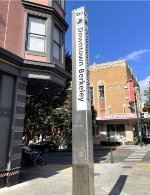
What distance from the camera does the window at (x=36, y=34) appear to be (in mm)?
11906

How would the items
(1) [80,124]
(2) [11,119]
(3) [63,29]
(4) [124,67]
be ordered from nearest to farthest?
(1) [80,124] → (2) [11,119] → (3) [63,29] → (4) [124,67]

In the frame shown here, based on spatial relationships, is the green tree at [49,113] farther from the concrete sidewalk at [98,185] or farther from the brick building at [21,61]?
the concrete sidewalk at [98,185]

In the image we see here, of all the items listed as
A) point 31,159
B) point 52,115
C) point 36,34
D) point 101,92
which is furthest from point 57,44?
point 101,92

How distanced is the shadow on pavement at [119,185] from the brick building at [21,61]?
4.29m

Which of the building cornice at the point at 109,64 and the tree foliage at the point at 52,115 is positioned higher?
the building cornice at the point at 109,64

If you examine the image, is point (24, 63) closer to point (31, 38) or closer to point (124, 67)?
point (31, 38)

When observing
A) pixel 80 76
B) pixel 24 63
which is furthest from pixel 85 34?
pixel 24 63

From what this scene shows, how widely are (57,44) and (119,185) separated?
25.3ft

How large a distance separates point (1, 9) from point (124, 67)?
101 ft

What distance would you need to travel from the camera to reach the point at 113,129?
125ft

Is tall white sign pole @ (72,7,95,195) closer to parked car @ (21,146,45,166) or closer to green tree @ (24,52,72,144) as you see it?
green tree @ (24,52,72,144)

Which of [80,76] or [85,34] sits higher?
[85,34]

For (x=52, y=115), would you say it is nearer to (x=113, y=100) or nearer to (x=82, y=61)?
(x=113, y=100)

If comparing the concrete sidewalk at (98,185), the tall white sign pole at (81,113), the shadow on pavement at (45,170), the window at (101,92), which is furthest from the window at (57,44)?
the window at (101,92)
